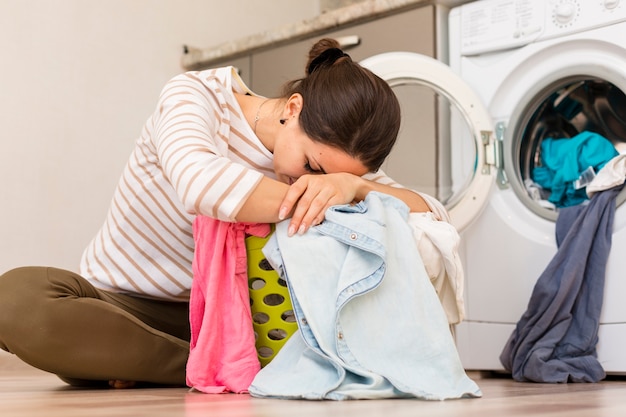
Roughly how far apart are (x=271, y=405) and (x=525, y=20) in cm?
132

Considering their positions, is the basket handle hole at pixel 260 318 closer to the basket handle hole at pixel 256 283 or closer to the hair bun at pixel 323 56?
the basket handle hole at pixel 256 283

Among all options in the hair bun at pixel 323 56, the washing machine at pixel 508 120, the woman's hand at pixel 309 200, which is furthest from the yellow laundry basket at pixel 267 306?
the washing machine at pixel 508 120

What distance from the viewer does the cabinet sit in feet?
6.50

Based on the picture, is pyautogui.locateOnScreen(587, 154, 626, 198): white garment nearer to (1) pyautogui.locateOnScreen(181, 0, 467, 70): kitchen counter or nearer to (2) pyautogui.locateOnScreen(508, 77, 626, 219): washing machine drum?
(2) pyautogui.locateOnScreen(508, 77, 626, 219): washing machine drum

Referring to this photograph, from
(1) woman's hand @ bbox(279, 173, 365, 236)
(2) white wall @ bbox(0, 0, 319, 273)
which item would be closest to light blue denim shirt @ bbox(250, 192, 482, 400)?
(1) woman's hand @ bbox(279, 173, 365, 236)

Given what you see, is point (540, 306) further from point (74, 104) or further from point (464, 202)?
point (74, 104)

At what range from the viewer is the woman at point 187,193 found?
1201 mm

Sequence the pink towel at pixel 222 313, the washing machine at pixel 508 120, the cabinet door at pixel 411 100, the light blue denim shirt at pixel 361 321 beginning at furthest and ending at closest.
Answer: the cabinet door at pixel 411 100 < the washing machine at pixel 508 120 < the pink towel at pixel 222 313 < the light blue denim shirt at pixel 361 321

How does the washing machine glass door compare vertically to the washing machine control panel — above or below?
below

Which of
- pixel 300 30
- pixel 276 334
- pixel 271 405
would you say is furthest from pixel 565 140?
pixel 271 405

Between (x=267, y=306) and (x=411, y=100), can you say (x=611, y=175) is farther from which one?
(x=267, y=306)

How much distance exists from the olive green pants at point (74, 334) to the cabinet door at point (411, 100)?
74cm

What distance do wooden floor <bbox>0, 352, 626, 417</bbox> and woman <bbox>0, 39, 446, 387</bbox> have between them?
3.3 inches

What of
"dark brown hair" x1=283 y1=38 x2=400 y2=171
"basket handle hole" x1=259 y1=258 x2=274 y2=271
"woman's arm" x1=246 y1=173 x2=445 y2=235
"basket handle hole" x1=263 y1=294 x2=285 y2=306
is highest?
"dark brown hair" x1=283 y1=38 x2=400 y2=171
